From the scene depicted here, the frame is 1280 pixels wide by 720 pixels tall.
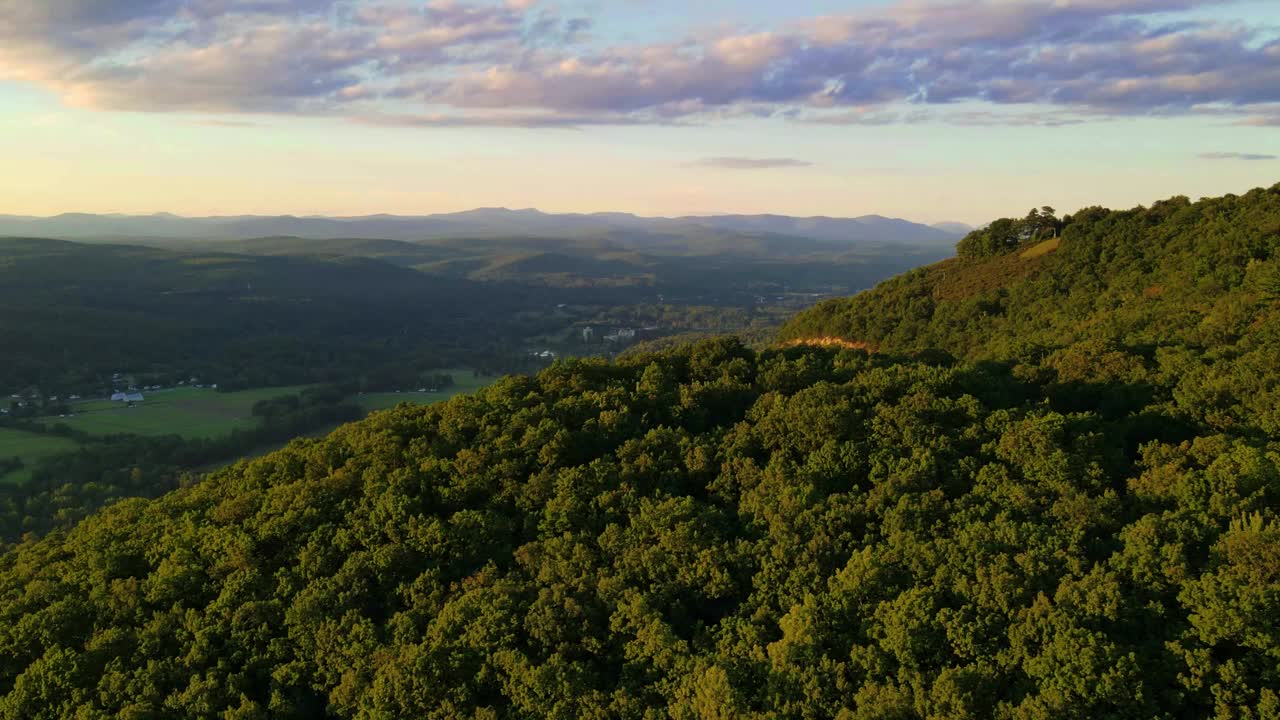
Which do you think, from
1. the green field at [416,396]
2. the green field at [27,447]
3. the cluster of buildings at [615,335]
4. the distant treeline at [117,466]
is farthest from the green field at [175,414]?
the cluster of buildings at [615,335]

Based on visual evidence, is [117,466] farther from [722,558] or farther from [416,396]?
[722,558]

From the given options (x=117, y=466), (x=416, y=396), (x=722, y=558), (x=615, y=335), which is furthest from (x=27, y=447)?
(x=615, y=335)

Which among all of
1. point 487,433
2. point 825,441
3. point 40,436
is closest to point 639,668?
point 825,441

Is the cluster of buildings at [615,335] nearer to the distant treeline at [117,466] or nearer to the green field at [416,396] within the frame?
the green field at [416,396]

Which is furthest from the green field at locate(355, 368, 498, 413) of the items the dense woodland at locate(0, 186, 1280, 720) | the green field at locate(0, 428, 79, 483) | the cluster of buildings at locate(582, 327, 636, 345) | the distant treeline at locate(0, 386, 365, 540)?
the dense woodland at locate(0, 186, 1280, 720)

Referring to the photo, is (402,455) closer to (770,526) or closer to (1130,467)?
(770,526)

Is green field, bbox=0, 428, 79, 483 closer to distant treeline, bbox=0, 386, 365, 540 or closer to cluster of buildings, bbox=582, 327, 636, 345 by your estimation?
distant treeline, bbox=0, 386, 365, 540
